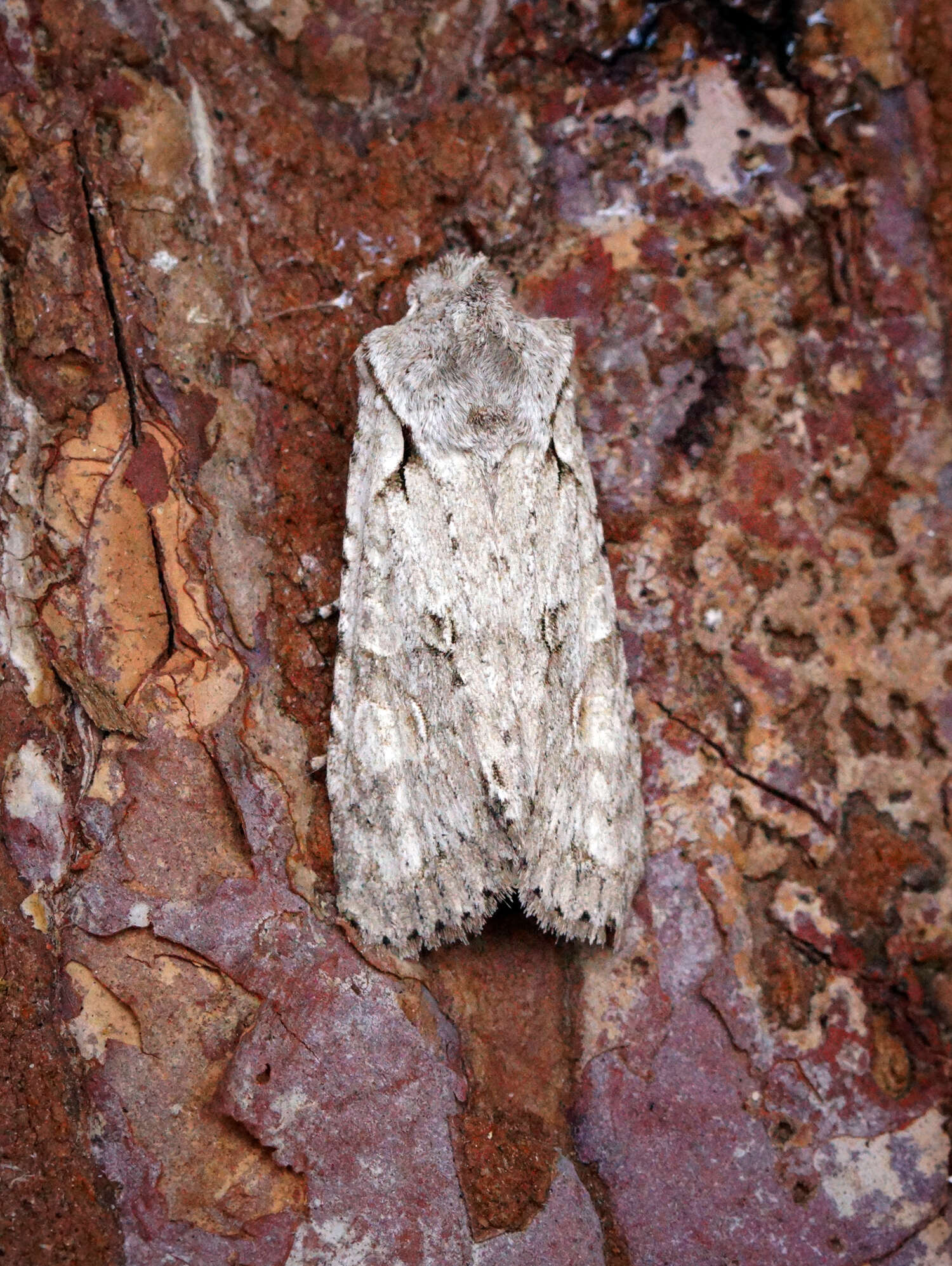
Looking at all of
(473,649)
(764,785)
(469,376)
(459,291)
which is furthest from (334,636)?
(764,785)

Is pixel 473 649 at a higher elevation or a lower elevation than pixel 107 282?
lower

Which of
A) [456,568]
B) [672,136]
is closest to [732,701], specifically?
[456,568]

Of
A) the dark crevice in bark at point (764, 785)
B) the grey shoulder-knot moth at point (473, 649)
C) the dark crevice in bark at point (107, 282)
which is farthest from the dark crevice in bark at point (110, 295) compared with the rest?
the dark crevice in bark at point (764, 785)

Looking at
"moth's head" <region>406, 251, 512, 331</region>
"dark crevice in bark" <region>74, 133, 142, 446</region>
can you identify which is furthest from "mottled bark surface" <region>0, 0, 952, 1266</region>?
"moth's head" <region>406, 251, 512, 331</region>

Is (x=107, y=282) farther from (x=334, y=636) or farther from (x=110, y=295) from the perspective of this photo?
(x=334, y=636)

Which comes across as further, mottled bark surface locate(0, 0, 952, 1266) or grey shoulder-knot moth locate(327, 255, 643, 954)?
Result: grey shoulder-knot moth locate(327, 255, 643, 954)

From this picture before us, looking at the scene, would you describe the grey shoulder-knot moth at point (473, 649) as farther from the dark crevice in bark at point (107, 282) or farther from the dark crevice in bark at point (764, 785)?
the dark crevice in bark at point (107, 282)

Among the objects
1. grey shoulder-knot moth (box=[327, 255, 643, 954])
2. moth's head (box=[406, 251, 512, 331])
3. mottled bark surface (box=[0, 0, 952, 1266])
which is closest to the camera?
mottled bark surface (box=[0, 0, 952, 1266])

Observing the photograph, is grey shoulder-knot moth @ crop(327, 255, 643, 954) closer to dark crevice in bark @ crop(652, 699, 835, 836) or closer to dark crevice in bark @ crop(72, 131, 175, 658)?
dark crevice in bark @ crop(652, 699, 835, 836)
